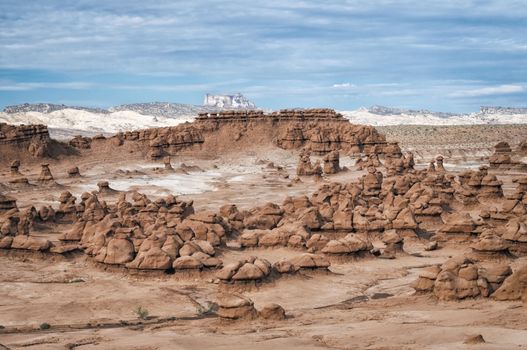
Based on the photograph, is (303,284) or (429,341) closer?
(429,341)

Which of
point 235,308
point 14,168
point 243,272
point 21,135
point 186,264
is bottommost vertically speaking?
point 186,264

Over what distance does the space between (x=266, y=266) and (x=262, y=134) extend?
61.1 m

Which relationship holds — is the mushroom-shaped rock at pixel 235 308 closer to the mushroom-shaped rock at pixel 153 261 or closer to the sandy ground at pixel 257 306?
the sandy ground at pixel 257 306

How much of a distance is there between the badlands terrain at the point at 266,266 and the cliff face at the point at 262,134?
64.5 ft

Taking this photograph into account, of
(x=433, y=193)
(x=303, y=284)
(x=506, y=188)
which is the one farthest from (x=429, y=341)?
(x=506, y=188)

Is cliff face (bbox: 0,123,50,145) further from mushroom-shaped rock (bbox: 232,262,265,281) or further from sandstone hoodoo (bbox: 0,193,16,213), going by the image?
mushroom-shaped rock (bbox: 232,262,265,281)

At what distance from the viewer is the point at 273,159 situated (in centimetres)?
7938

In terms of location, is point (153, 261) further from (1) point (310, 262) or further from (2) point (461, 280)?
(2) point (461, 280)

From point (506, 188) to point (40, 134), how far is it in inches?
1547

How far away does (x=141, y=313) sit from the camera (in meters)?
21.3

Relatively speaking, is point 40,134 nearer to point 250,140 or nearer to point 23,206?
point 250,140

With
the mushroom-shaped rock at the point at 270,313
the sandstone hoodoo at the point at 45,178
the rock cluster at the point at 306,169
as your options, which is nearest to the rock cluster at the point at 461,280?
the mushroom-shaped rock at the point at 270,313

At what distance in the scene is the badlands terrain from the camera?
17141mm

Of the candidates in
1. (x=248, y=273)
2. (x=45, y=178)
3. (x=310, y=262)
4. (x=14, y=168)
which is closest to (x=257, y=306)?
(x=248, y=273)
